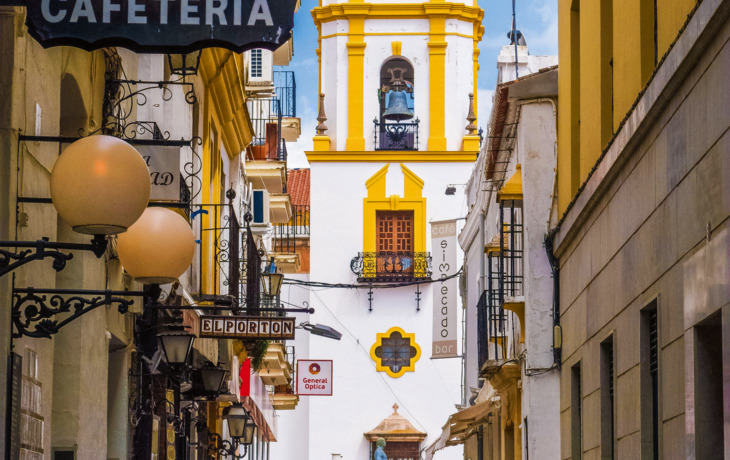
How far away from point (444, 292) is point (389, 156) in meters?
8.99

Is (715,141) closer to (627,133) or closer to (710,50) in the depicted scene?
(710,50)

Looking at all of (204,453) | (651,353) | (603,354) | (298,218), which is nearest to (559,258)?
(603,354)

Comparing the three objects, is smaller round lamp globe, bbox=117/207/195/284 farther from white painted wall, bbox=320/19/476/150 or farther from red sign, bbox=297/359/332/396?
white painted wall, bbox=320/19/476/150

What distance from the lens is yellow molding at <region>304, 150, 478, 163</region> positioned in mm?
43531

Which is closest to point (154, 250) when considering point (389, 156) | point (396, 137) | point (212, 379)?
point (212, 379)

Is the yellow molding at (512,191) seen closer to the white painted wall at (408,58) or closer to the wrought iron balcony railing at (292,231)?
the white painted wall at (408,58)

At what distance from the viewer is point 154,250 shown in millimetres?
8781

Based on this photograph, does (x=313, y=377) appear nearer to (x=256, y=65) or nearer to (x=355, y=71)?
(x=355, y=71)

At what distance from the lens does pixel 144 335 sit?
544 inches

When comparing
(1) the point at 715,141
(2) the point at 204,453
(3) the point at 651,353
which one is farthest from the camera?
(2) the point at 204,453

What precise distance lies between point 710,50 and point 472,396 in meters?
24.2

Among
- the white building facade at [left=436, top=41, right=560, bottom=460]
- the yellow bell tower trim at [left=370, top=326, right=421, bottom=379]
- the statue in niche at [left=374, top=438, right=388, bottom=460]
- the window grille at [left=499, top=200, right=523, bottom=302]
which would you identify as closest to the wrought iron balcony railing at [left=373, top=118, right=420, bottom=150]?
the yellow bell tower trim at [left=370, top=326, right=421, bottom=379]

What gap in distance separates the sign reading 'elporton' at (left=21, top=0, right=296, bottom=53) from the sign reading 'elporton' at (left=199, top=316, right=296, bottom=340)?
357 inches

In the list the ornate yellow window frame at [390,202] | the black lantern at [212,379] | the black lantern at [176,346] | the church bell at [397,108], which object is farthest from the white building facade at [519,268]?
the ornate yellow window frame at [390,202]
